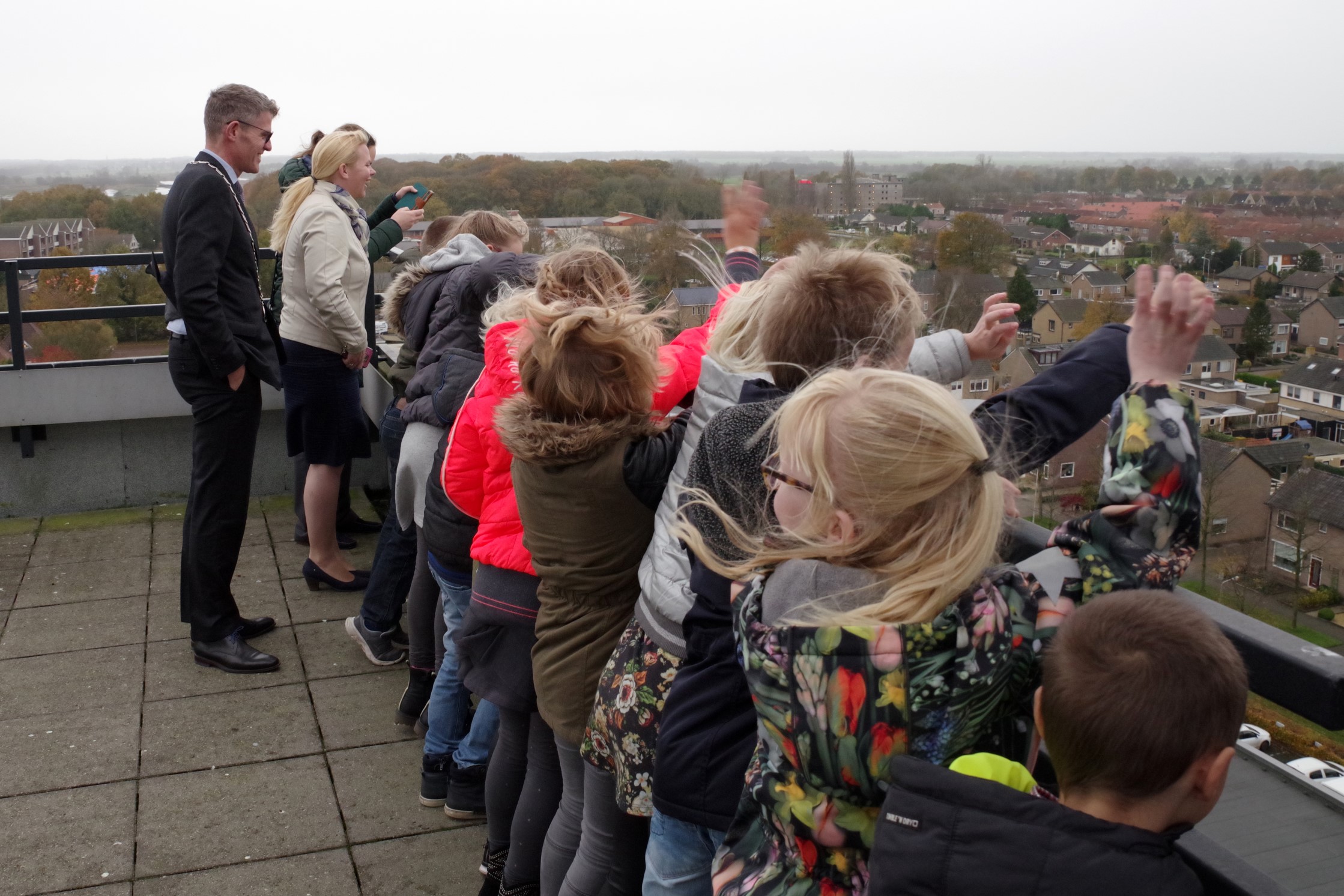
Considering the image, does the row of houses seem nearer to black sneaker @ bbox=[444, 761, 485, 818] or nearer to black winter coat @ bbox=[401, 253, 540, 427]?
black winter coat @ bbox=[401, 253, 540, 427]

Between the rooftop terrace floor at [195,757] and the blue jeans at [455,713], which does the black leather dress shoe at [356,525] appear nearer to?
the rooftop terrace floor at [195,757]

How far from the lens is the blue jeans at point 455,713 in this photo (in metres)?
3.31

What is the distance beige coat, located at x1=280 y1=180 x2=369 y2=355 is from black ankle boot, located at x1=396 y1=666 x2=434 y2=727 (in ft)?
5.23

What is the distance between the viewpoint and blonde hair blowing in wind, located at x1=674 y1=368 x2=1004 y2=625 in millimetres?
1456

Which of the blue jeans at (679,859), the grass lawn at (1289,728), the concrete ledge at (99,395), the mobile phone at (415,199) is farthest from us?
the concrete ledge at (99,395)

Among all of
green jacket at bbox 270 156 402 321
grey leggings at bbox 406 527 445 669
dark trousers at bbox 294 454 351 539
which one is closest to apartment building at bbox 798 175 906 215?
grey leggings at bbox 406 527 445 669

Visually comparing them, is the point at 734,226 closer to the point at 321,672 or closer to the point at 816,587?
the point at 816,587

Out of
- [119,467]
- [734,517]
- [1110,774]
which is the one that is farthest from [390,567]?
[1110,774]

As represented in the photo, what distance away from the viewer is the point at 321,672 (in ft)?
14.1

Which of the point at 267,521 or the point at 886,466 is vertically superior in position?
the point at 886,466

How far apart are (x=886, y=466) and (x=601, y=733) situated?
1079 mm

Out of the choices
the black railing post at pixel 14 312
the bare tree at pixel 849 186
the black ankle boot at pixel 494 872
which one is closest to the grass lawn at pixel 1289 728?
the black ankle boot at pixel 494 872

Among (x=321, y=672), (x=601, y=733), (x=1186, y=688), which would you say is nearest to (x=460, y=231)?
(x=321, y=672)

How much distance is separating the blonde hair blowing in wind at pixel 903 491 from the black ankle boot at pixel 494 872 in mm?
1741
